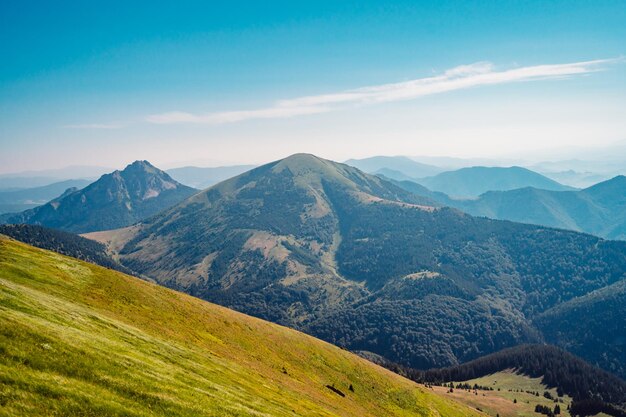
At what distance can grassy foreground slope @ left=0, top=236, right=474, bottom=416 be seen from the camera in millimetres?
30491

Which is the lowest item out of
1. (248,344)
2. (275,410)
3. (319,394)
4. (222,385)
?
(319,394)

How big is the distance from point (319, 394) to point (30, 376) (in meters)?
57.2

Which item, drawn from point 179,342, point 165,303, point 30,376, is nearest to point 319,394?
point 179,342

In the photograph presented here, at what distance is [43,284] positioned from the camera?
57.2 m

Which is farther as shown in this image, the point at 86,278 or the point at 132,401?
the point at 86,278

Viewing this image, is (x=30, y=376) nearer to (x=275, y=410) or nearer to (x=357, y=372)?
(x=275, y=410)

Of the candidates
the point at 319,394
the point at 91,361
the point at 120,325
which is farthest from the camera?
the point at 319,394

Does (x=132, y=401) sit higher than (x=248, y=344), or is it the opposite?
(x=132, y=401)

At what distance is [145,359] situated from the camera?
43.5 meters

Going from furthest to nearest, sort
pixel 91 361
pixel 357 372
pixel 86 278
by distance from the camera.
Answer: pixel 357 372, pixel 86 278, pixel 91 361

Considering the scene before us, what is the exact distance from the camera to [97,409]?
28938 millimetres

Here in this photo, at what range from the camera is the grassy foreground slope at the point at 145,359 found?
1200 inches

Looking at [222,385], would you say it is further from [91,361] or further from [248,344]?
[248,344]

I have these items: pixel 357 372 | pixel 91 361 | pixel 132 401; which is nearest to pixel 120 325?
pixel 91 361
